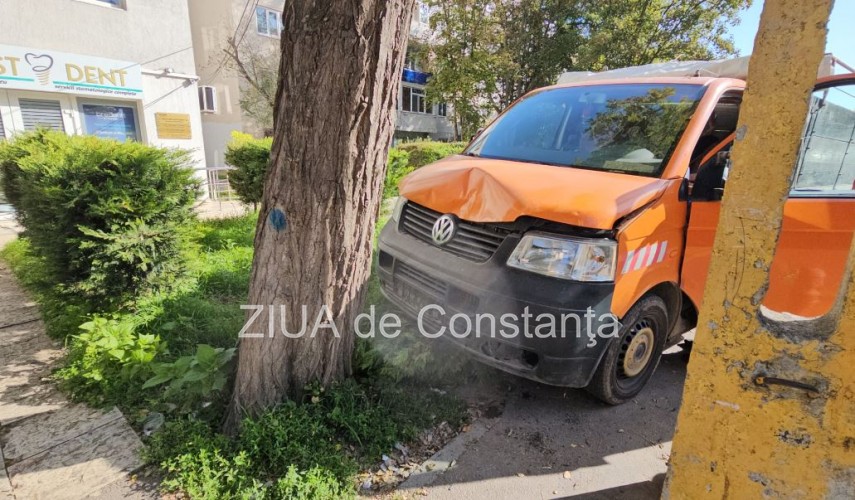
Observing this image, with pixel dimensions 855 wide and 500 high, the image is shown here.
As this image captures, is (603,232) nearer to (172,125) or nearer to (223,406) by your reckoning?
(223,406)

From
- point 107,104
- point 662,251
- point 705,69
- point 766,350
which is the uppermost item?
point 107,104

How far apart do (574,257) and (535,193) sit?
419mm

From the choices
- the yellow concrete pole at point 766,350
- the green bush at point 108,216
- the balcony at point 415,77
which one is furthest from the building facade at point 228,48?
the yellow concrete pole at point 766,350

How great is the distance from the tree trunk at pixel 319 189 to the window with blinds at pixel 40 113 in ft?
34.3

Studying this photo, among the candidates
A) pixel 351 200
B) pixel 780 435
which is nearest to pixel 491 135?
pixel 351 200

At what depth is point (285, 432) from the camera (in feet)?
7.60

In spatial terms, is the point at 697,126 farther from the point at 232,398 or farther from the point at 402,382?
the point at 232,398

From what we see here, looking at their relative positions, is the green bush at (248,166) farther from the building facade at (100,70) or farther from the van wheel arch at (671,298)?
the van wheel arch at (671,298)

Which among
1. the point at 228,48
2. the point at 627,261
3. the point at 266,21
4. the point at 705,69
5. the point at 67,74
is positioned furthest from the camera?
the point at 266,21

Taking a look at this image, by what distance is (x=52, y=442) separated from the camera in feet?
8.21

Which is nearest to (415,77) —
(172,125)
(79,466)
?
(172,125)

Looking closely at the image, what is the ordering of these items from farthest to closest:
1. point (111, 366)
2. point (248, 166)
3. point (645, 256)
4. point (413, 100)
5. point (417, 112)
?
1. point (417, 112)
2. point (413, 100)
3. point (248, 166)
4. point (111, 366)
5. point (645, 256)

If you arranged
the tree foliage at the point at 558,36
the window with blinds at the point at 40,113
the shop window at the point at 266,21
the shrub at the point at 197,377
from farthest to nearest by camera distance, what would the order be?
the shop window at the point at 266,21, the tree foliage at the point at 558,36, the window with blinds at the point at 40,113, the shrub at the point at 197,377

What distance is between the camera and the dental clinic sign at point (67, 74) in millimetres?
8930
